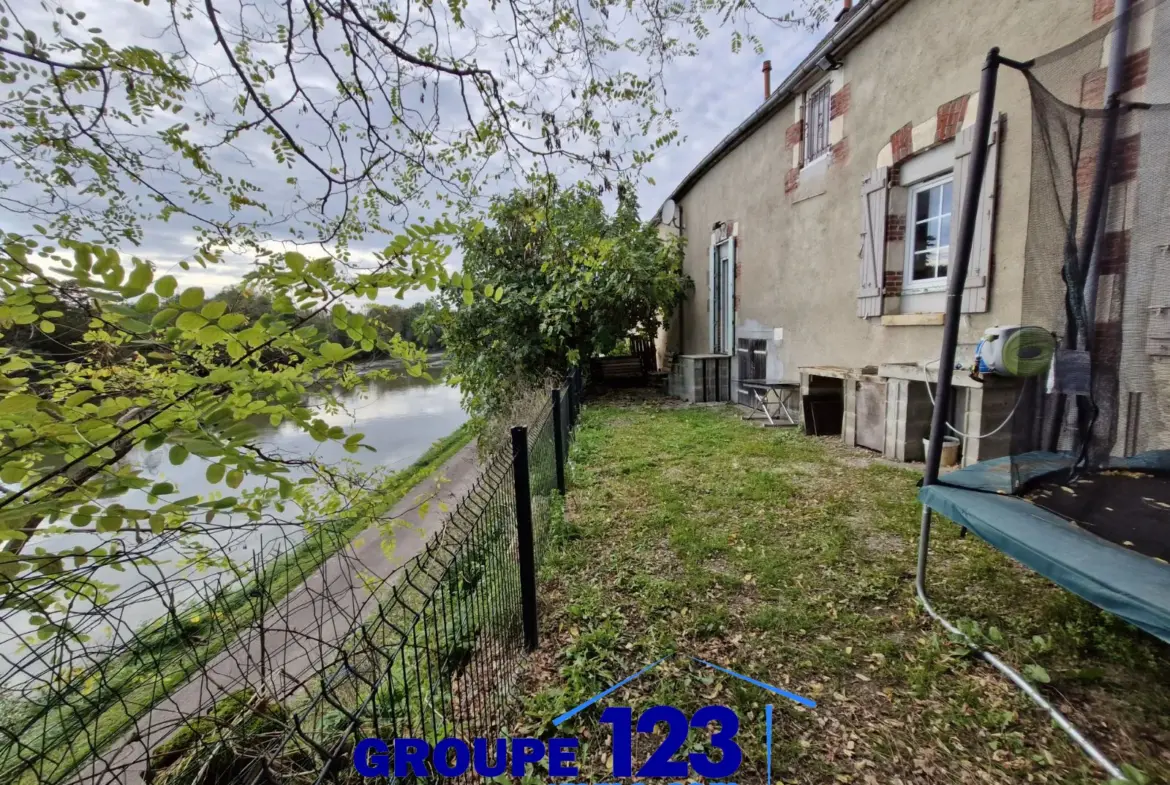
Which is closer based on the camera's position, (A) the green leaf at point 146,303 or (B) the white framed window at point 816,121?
(A) the green leaf at point 146,303

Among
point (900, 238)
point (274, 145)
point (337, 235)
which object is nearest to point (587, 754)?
point (337, 235)

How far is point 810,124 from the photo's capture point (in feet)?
20.9

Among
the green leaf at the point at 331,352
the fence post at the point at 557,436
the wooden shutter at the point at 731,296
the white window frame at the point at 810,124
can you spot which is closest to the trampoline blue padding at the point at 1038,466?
the fence post at the point at 557,436

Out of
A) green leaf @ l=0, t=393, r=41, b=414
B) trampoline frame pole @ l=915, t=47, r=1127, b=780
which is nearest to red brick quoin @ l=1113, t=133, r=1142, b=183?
trampoline frame pole @ l=915, t=47, r=1127, b=780

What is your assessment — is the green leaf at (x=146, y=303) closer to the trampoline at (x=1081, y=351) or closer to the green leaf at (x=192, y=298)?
the green leaf at (x=192, y=298)

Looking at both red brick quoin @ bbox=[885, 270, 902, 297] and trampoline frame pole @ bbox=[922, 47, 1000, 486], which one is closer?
trampoline frame pole @ bbox=[922, 47, 1000, 486]

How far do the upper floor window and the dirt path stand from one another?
16.0ft

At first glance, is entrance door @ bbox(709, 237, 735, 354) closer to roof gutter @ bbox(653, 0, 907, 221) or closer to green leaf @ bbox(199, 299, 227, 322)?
roof gutter @ bbox(653, 0, 907, 221)

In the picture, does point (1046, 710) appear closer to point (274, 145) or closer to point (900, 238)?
point (274, 145)

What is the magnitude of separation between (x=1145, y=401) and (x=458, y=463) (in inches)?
452

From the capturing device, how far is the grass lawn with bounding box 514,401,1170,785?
1.73 meters

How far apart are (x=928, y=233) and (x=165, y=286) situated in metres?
5.88

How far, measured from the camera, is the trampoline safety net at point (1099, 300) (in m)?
1.99

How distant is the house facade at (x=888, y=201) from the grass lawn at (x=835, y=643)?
1536 millimetres
